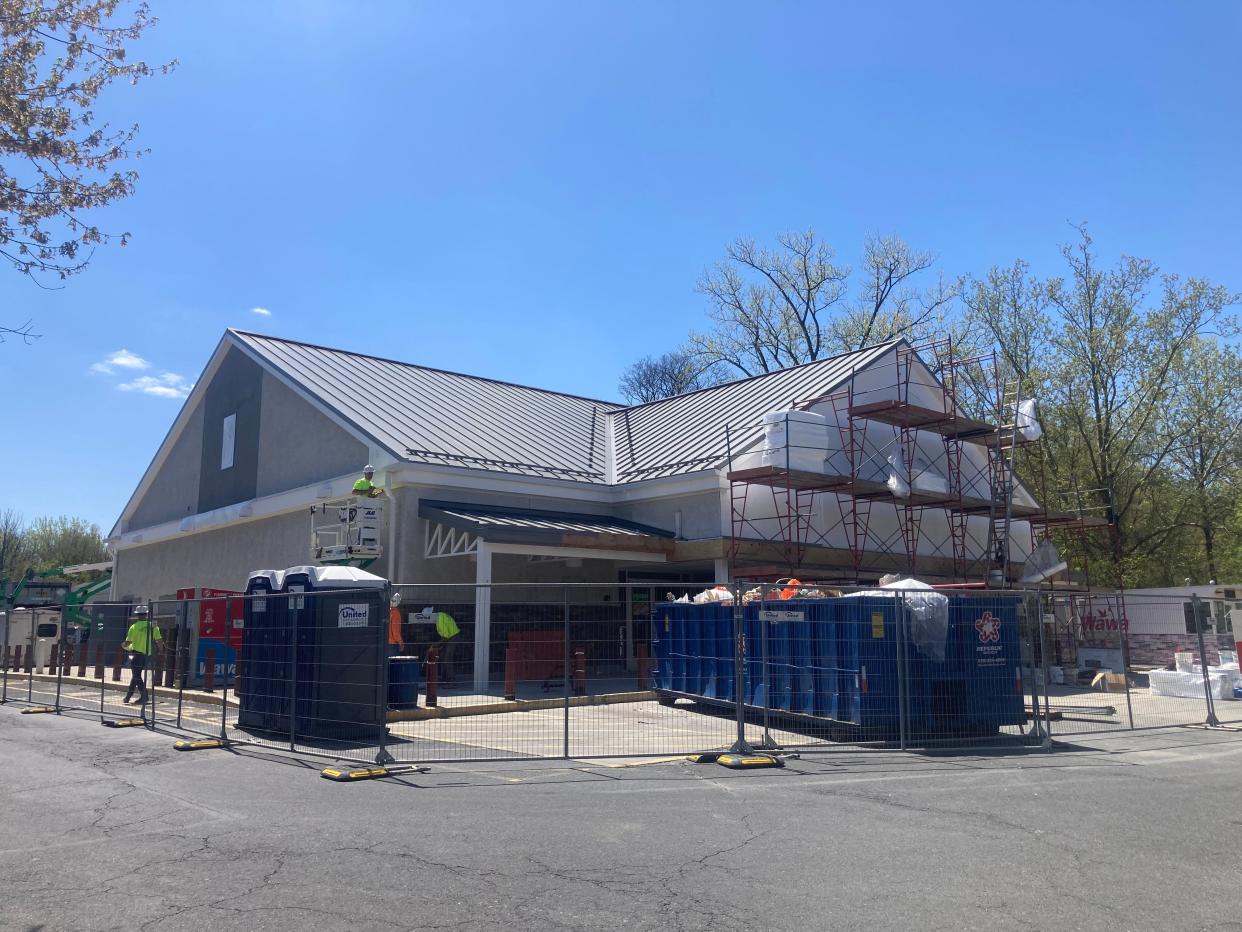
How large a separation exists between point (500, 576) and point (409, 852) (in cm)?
1546

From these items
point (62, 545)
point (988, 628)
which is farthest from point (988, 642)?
point (62, 545)

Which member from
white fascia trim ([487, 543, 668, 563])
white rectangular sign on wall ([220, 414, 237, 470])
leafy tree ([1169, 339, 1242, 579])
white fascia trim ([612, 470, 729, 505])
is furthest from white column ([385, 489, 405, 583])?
leafy tree ([1169, 339, 1242, 579])

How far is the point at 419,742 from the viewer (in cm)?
1229

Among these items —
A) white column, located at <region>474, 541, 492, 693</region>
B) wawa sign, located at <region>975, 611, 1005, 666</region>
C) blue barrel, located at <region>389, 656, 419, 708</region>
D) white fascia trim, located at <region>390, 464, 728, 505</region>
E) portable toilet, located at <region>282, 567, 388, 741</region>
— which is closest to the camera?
portable toilet, located at <region>282, 567, 388, 741</region>

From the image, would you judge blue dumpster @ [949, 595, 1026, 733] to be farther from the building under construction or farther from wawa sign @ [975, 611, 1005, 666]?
the building under construction

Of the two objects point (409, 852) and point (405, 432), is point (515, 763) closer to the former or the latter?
point (409, 852)

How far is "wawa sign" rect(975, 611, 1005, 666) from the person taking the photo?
13289 millimetres

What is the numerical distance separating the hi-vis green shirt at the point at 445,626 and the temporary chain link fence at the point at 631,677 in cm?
7

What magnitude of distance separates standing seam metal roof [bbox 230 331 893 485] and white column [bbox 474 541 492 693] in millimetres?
A: 3224

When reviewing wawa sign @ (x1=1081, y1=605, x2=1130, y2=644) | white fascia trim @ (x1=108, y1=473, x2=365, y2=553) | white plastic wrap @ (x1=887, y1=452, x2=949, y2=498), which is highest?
white plastic wrap @ (x1=887, y1=452, x2=949, y2=498)

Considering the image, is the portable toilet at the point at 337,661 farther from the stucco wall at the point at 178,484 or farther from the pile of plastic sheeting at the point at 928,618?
the stucco wall at the point at 178,484

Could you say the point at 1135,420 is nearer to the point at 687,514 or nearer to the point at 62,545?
the point at 687,514

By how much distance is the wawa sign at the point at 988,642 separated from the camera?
1329cm

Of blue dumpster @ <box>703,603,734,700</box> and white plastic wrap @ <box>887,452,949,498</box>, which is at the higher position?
white plastic wrap @ <box>887,452,949,498</box>
